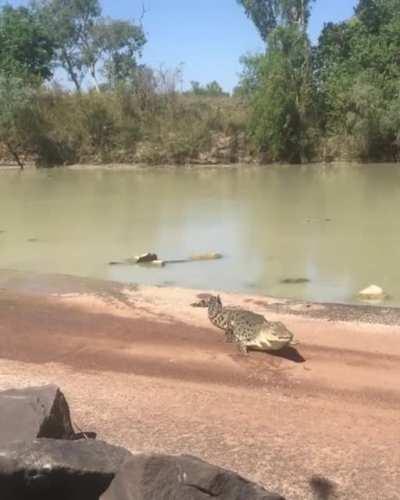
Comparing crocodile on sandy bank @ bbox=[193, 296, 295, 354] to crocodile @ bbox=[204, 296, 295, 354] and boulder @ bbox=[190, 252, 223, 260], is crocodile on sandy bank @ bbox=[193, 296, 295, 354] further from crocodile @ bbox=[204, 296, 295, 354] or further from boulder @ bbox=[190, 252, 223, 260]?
boulder @ bbox=[190, 252, 223, 260]

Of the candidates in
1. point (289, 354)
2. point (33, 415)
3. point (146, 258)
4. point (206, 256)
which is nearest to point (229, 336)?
point (289, 354)

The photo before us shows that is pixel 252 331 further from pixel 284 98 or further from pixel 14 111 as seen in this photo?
pixel 14 111

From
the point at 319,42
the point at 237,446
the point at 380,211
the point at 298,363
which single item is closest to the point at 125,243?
the point at 380,211

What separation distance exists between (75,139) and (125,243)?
2247 cm

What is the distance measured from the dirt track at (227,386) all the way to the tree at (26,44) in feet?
118

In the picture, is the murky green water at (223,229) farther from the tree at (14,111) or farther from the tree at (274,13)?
the tree at (274,13)

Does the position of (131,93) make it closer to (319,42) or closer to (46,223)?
(319,42)

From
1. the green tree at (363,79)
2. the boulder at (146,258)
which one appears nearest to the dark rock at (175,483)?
the boulder at (146,258)

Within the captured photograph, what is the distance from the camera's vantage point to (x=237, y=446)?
15.2ft

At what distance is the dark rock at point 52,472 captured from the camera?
3.37 m

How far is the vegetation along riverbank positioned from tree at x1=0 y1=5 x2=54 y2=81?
15.1 feet

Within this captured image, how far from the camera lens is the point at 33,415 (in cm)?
394

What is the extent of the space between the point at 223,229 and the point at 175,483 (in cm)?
Answer: 1270

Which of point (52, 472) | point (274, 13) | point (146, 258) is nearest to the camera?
point (52, 472)
